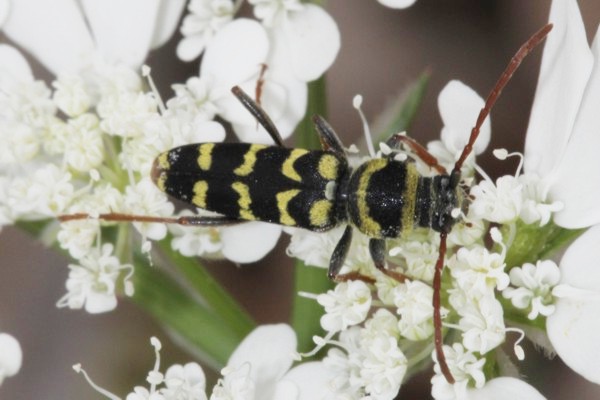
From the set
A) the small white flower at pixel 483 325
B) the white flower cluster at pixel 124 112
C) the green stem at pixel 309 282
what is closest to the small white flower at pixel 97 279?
the white flower cluster at pixel 124 112

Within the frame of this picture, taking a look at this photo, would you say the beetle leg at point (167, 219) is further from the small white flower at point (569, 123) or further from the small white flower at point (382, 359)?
the small white flower at point (569, 123)

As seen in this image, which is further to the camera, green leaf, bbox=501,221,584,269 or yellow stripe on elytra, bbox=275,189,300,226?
yellow stripe on elytra, bbox=275,189,300,226

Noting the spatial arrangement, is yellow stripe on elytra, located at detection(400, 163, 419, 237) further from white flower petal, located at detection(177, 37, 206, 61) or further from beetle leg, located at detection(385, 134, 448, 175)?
white flower petal, located at detection(177, 37, 206, 61)

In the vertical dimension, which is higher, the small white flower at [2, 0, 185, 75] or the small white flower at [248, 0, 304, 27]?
the small white flower at [248, 0, 304, 27]

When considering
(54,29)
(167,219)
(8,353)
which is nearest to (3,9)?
(54,29)

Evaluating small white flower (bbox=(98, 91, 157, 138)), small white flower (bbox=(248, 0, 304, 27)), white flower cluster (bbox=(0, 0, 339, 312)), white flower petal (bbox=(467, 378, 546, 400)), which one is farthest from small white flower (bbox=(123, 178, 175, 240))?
white flower petal (bbox=(467, 378, 546, 400))

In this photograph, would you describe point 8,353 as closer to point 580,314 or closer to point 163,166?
point 163,166

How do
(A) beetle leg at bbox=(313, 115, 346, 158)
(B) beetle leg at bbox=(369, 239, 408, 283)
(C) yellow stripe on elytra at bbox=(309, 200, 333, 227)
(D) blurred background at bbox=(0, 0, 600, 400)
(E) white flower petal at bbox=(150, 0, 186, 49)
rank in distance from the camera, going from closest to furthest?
(B) beetle leg at bbox=(369, 239, 408, 283) < (C) yellow stripe on elytra at bbox=(309, 200, 333, 227) < (A) beetle leg at bbox=(313, 115, 346, 158) < (E) white flower petal at bbox=(150, 0, 186, 49) < (D) blurred background at bbox=(0, 0, 600, 400)
